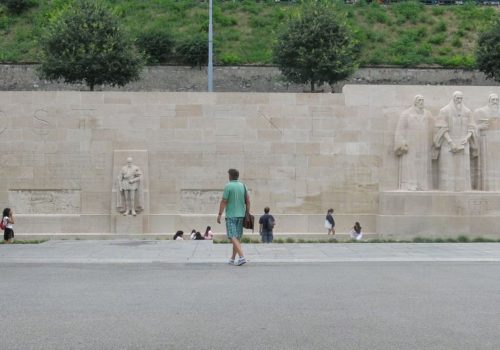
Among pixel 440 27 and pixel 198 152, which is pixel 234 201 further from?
pixel 440 27

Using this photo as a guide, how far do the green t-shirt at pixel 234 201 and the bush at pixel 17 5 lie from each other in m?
52.0

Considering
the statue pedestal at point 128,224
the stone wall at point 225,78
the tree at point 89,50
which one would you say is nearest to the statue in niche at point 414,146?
the statue pedestal at point 128,224

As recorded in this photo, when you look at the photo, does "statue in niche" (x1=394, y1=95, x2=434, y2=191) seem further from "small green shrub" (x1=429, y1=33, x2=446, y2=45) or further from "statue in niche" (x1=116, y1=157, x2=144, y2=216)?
"small green shrub" (x1=429, y1=33, x2=446, y2=45)

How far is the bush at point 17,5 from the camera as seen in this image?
194ft

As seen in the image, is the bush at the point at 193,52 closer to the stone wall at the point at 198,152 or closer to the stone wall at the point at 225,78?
the stone wall at the point at 225,78

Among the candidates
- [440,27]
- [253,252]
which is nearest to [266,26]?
[440,27]

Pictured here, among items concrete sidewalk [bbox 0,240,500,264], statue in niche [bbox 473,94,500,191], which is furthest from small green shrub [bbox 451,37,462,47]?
concrete sidewalk [bbox 0,240,500,264]

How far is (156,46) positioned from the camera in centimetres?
4869

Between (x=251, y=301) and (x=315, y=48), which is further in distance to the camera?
(x=315, y=48)

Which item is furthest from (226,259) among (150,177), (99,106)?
(99,106)

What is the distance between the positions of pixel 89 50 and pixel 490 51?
22.8 metres

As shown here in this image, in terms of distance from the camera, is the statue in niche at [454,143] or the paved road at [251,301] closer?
the paved road at [251,301]

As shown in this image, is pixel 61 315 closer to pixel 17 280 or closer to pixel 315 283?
pixel 17 280

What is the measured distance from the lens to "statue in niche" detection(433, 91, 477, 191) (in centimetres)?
2400
